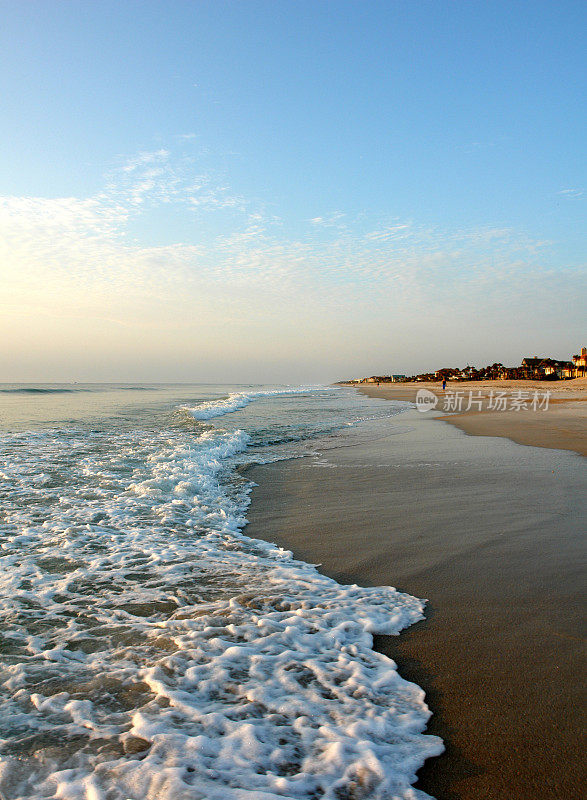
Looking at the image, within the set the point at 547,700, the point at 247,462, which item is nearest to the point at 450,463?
the point at 247,462

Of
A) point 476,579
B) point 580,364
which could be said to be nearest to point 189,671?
point 476,579

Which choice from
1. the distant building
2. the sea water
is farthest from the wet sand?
the distant building

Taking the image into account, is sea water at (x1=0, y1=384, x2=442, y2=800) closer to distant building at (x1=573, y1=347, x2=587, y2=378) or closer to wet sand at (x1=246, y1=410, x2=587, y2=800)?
wet sand at (x1=246, y1=410, x2=587, y2=800)

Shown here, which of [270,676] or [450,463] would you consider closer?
[270,676]

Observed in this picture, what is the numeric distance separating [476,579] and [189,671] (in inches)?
93.8

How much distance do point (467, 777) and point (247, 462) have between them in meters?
8.61

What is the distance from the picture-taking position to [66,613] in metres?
3.44

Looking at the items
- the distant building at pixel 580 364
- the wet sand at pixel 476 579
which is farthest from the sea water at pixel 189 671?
the distant building at pixel 580 364

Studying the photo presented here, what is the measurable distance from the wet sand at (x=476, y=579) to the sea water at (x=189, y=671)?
0.20 metres

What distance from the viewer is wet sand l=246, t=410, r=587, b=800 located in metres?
2.04

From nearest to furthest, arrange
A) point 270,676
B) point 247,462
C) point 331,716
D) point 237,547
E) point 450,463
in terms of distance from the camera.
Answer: point 331,716, point 270,676, point 237,547, point 450,463, point 247,462

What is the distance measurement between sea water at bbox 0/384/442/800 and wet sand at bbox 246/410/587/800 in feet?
0.66

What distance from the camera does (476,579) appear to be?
384cm

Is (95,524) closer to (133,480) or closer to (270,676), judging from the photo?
(133,480)
